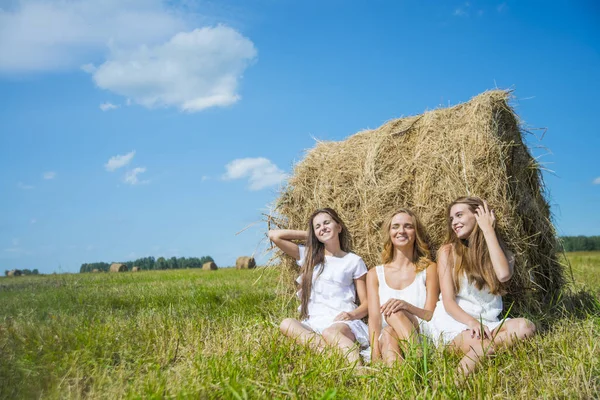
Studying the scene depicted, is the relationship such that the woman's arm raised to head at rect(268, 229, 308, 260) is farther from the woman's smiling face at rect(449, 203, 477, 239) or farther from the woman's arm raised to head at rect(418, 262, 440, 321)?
the woman's smiling face at rect(449, 203, 477, 239)

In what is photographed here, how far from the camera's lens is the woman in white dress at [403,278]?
13.1 feet

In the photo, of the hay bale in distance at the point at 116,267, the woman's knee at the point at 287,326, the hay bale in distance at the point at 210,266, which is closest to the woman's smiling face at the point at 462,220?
the woman's knee at the point at 287,326

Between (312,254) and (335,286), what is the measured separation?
39 centimetres

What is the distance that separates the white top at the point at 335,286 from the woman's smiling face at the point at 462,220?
909 millimetres

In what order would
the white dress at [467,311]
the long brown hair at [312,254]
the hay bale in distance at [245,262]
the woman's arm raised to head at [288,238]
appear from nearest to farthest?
the white dress at [467,311]
the long brown hair at [312,254]
the woman's arm raised to head at [288,238]
the hay bale in distance at [245,262]

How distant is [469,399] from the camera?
2.66m

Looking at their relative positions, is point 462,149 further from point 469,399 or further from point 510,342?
point 469,399

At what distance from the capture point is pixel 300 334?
154 inches

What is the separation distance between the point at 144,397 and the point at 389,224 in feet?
8.69

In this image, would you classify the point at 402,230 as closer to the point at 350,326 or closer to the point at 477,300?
the point at 477,300

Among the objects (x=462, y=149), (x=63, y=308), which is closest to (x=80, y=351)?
(x=63, y=308)

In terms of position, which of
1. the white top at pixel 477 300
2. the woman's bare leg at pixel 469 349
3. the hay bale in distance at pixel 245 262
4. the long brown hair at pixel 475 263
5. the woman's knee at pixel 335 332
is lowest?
the woman's bare leg at pixel 469 349

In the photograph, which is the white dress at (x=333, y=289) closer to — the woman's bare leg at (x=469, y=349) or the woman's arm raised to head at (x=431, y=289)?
the woman's arm raised to head at (x=431, y=289)

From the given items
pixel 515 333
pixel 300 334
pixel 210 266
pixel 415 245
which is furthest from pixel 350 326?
pixel 210 266
